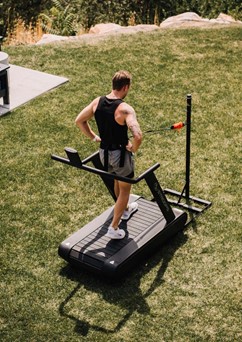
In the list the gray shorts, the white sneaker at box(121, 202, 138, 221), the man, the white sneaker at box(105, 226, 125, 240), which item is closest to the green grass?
the white sneaker at box(105, 226, 125, 240)

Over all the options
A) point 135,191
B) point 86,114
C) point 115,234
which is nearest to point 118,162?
point 86,114

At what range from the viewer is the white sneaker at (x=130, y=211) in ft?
24.8

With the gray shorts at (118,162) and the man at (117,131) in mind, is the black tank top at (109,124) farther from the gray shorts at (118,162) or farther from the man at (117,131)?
the gray shorts at (118,162)

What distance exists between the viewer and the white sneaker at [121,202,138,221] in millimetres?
7548

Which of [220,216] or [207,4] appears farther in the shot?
[207,4]

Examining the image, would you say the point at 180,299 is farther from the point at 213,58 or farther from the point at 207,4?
the point at 207,4

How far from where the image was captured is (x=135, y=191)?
8.56 metres

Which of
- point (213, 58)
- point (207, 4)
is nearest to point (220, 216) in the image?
point (213, 58)

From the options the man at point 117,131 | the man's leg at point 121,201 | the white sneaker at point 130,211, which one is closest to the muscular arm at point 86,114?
the man at point 117,131

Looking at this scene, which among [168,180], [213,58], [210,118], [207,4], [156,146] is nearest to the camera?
[168,180]

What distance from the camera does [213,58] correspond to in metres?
12.2

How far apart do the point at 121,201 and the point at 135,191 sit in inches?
59.0

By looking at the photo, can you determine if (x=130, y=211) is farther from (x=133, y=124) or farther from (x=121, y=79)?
(x=121, y=79)

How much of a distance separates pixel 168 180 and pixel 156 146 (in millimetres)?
921
